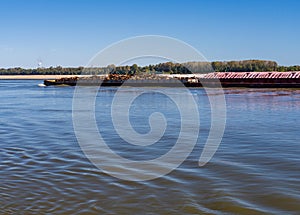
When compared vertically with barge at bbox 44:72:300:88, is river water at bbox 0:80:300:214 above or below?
below

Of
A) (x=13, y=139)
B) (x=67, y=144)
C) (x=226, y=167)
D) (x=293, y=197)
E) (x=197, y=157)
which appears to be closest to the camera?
(x=293, y=197)

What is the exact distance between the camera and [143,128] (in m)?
12.6

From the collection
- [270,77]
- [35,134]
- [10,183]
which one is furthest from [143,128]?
[270,77]

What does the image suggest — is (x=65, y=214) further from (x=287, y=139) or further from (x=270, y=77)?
(x=270, y=77)

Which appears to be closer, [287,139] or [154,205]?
[154,205]

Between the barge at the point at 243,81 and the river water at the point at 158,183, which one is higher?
the barge at the point at 243,81

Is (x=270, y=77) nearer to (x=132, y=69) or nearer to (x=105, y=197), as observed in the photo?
(x=105, y=197)

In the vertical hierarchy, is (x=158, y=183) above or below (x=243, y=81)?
below

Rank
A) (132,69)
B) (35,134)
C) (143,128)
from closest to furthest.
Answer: (35,134) < (143,128) < (132,69)

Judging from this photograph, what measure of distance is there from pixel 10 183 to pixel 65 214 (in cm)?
168

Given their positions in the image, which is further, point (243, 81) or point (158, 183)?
point (243, 81)

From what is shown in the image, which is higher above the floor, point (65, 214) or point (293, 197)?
point (293, 197)

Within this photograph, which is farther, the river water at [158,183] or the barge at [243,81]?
the barge at [243,81]

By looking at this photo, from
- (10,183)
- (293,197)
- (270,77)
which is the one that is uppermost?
(270,77)
